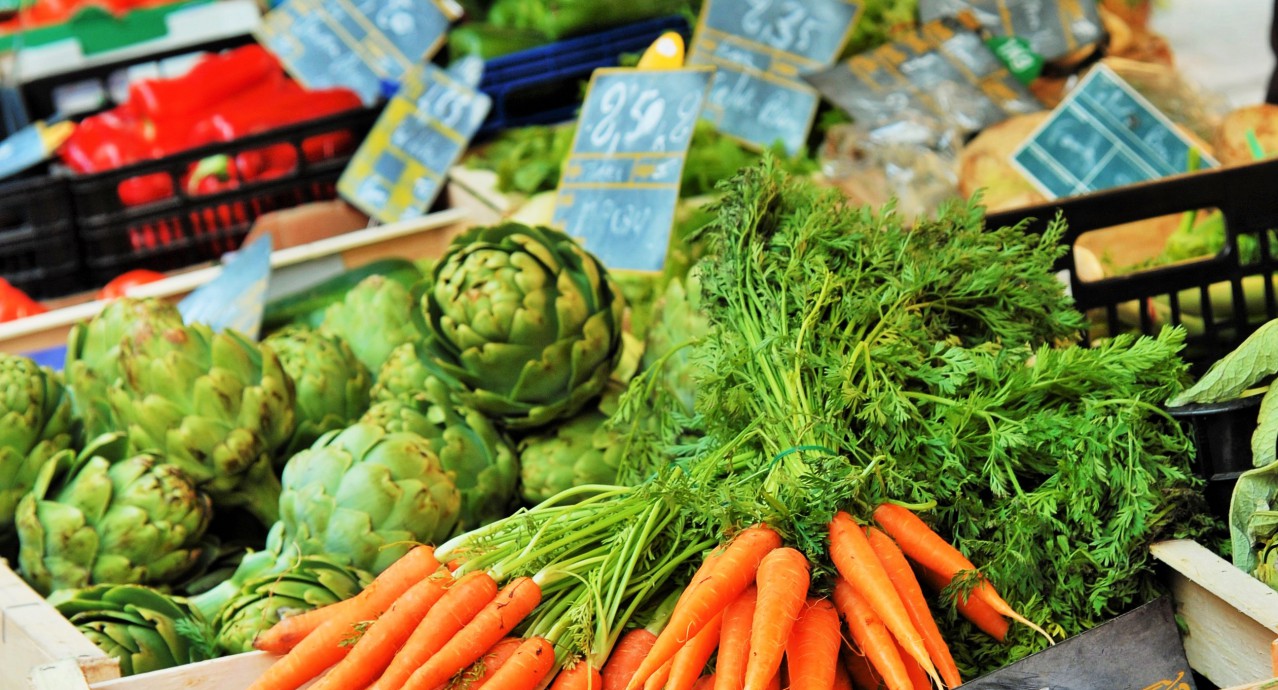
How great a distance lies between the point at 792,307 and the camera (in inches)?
65.1

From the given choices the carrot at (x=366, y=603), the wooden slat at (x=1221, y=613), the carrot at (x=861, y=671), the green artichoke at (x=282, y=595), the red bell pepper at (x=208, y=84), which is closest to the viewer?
the wooden slat at (x=1221, y=613)

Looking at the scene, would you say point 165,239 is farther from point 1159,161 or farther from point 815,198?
point 1159,161

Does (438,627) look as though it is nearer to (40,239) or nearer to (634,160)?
(634,160)

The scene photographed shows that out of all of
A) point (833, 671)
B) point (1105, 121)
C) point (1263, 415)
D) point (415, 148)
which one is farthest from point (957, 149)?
point (833, 671)

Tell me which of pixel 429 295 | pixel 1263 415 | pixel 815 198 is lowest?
pixel 429 295

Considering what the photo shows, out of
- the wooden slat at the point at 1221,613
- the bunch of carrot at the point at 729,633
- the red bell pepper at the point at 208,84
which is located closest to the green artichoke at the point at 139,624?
the bunch of carrot at the point at 729,633

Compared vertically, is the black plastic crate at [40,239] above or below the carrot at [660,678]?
below

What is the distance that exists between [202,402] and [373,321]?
1.58 feet

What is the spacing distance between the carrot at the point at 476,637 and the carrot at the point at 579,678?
95 mm

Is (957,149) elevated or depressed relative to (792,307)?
depressed

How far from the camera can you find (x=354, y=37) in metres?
4.07

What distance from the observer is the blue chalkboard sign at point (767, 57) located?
3.72 m

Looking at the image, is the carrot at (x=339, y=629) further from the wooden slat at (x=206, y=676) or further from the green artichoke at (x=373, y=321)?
the green artichoke at (x=373, y=321)

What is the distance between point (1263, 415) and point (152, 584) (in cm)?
181
